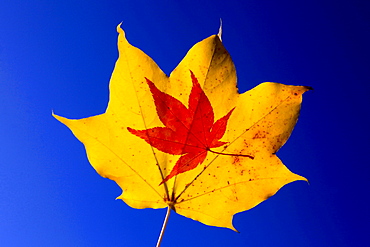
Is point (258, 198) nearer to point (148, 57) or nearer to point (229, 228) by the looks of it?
point (229, 228)

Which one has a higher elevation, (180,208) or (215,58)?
(215,58)

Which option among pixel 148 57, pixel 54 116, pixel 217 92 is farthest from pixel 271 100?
pixel 54 116

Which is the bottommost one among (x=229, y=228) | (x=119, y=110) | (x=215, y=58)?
(x=229, y=228)

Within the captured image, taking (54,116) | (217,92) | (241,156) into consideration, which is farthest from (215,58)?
(54,116)

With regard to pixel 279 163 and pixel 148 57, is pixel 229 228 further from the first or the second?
pixel 148 57
